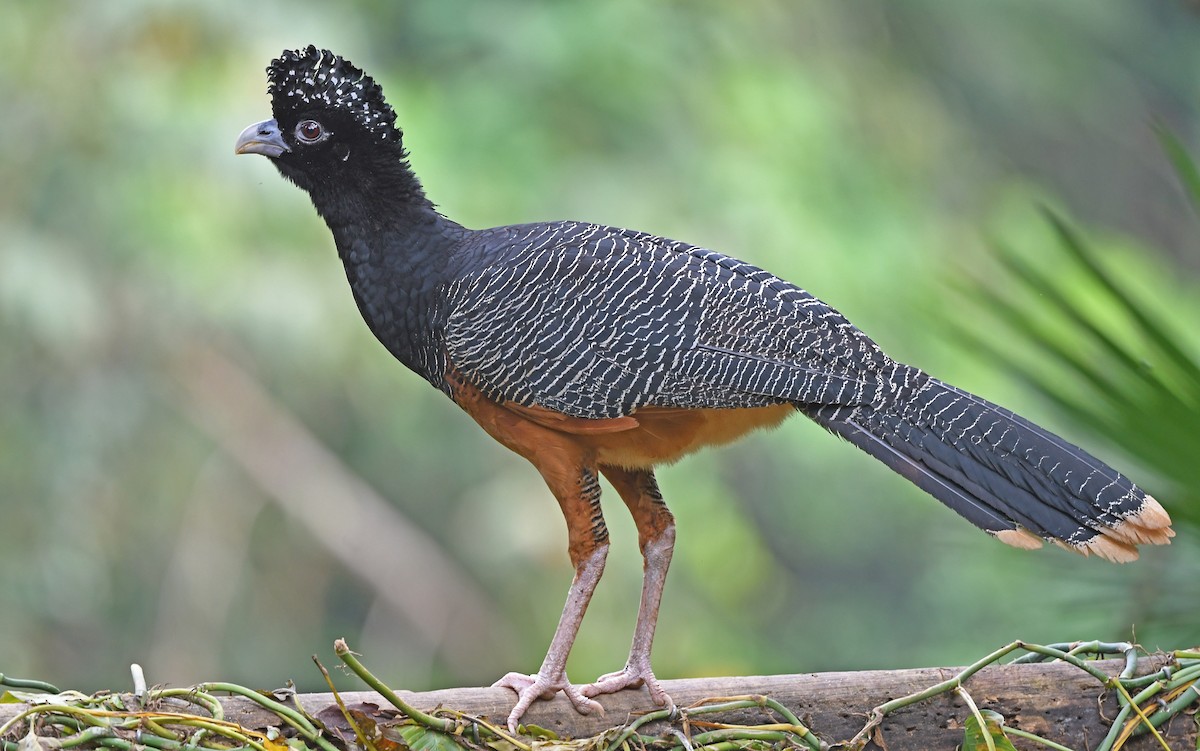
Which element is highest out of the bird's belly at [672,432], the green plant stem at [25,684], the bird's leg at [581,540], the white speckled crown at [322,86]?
the white speckled crown at [322,86]

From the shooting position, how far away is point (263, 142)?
303cm

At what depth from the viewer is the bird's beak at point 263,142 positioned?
119 inches

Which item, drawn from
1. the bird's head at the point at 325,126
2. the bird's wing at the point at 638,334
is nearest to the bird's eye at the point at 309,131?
the bird's head at the point at 325,126

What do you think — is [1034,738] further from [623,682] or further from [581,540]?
[581,540]

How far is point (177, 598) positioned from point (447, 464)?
1.69 metres

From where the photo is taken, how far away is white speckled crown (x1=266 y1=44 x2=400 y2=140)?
2.99 meters

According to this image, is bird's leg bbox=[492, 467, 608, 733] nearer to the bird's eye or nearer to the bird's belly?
the bird's belly

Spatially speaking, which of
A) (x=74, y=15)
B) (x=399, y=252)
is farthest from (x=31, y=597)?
(x=399, y=252)

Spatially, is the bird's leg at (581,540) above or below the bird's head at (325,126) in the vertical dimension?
below

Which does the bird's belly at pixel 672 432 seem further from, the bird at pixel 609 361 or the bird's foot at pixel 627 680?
the bird's foot at pixel 627 680

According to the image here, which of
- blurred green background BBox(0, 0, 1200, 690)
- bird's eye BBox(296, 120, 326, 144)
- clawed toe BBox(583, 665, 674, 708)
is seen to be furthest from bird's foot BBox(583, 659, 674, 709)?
blurred green background BBox(0, 0, 1200, 690)

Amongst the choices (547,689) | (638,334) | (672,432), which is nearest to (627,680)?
(547,689)

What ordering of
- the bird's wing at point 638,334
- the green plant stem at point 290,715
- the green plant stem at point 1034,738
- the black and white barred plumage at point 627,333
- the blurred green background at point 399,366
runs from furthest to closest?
the blurred green background at point 399,366 < the bird's wing at point 638,334 < the black and white barred plumage at point 627,333 < the green plant stem at point 1034,738 < the green plant stem at point 290,715

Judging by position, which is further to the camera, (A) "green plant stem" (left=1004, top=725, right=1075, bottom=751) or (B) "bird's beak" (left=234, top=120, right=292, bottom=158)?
(B) "bird's beak" (left=234, top=120, right=292, bottom=158)
